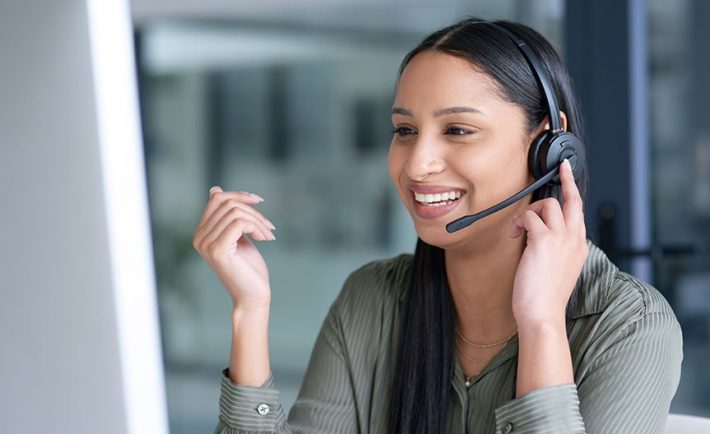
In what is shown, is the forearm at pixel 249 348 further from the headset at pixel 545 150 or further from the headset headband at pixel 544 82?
the headset headband at pixel 544 82

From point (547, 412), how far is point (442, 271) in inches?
15.2

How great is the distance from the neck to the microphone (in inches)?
4.4

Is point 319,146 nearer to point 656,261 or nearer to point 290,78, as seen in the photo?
point 290,78

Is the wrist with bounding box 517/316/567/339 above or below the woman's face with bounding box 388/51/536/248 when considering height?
below

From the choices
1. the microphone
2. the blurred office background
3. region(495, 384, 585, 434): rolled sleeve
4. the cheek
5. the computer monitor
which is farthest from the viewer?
the blurred office background

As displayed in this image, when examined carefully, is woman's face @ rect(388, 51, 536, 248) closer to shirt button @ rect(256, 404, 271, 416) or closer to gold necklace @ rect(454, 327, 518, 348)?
gold necklace @ rect(454, 327, 518, 348)

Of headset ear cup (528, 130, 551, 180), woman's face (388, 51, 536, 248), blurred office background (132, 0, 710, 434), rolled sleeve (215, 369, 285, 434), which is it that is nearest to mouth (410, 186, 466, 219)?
woman's face (388, 51, 536, 248)

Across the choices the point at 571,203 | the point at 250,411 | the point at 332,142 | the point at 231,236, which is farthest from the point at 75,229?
the point at 332,142

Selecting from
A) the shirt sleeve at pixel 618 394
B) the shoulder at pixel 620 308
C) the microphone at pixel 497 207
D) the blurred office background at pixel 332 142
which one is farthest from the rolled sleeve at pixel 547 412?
the blurred office background at pixel 332 142

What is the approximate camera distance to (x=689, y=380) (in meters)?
2.30

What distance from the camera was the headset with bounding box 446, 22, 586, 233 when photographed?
3.99ft

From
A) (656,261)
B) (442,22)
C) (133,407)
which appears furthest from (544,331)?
(442,22)

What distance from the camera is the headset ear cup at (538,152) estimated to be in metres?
1.23

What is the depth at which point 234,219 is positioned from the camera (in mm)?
1229
